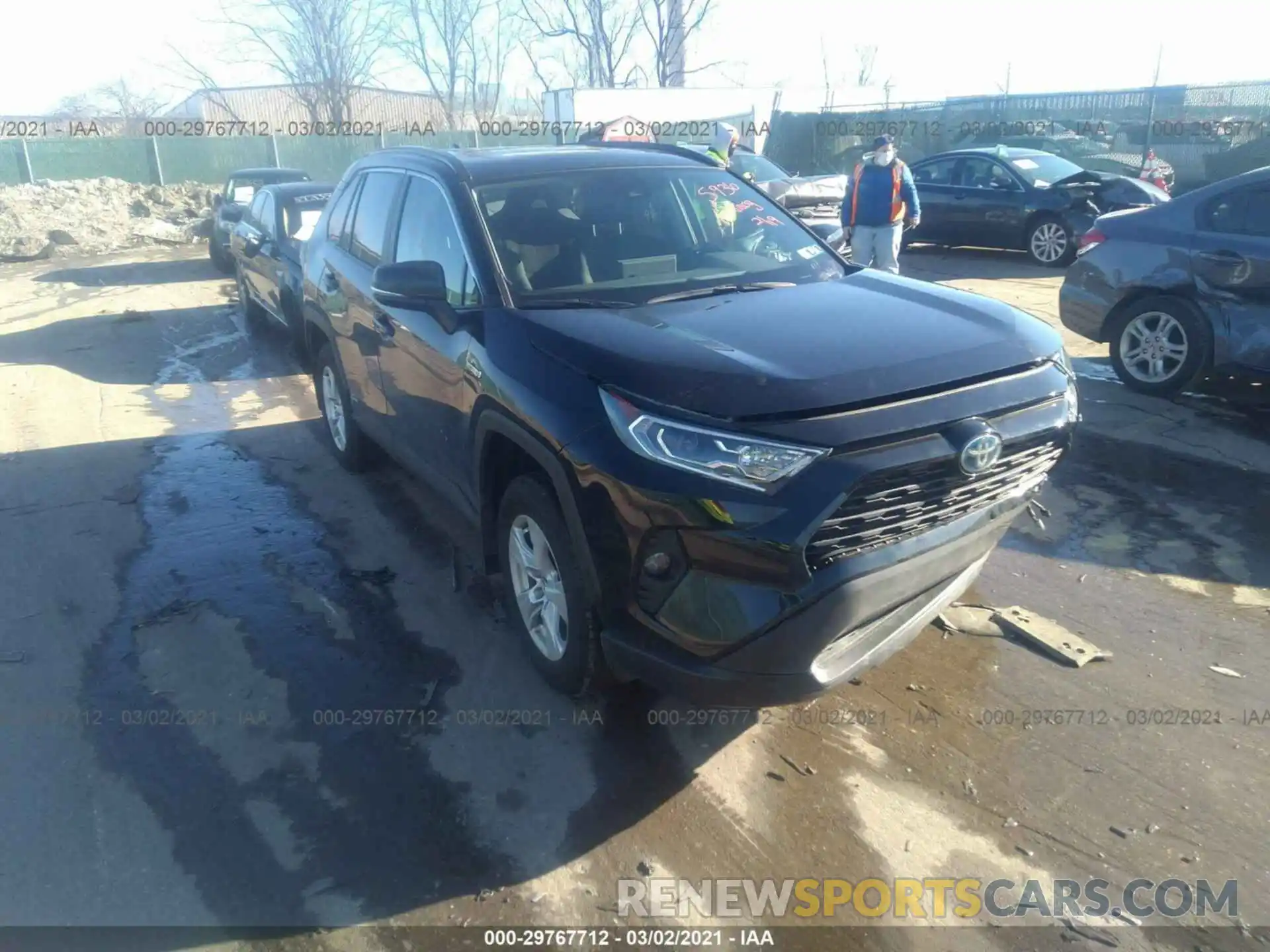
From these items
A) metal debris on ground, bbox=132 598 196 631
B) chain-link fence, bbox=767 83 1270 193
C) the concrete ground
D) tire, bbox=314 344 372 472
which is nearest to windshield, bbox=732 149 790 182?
chain-link fence, bbox=767 83 1270 193

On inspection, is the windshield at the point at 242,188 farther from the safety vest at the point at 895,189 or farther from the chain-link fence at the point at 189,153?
the safety vest at the point at 895,189

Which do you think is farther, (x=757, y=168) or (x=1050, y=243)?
(x=757, y=168)

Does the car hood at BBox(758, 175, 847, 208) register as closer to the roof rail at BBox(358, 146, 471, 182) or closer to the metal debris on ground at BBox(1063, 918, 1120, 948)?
the roof rail at BBox(358, 146, 471, 182)

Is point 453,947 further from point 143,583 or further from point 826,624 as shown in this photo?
point 143,583

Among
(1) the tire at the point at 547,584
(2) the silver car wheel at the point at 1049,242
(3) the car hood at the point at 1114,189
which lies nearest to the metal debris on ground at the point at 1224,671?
(1) the tire at the point at 547,584

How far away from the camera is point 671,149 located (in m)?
5.09

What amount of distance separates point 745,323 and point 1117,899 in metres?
2.11

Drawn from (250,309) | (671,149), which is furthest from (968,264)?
(671,149)

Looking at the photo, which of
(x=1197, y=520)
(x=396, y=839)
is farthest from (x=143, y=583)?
(x=1197, y=520)

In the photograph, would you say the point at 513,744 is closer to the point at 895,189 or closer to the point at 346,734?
the point at 346,734

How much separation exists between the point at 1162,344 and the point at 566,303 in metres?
5.20

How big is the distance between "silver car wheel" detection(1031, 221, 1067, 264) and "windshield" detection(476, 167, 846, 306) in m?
10.2

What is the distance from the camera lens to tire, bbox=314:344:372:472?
589cm

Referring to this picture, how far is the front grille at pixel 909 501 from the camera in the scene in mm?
2756
